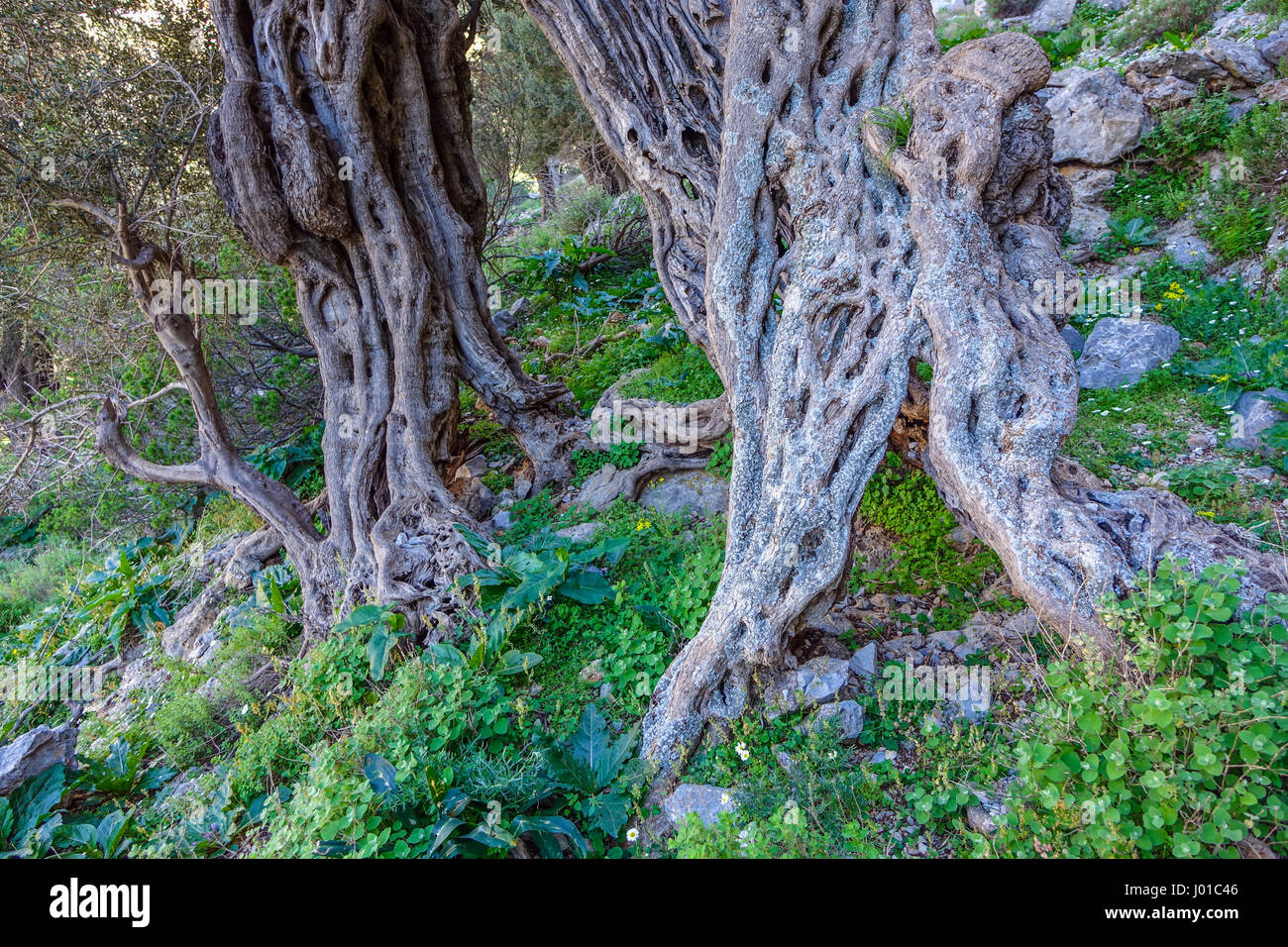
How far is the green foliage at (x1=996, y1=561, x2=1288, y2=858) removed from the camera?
2125 mm

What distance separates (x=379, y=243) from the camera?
18.0 feet

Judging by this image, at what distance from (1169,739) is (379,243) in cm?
582

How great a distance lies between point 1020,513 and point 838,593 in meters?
0.99

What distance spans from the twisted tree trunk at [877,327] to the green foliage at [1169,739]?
0.85 ft

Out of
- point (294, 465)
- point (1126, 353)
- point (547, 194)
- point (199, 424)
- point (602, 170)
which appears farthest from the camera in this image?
point (547, 194)

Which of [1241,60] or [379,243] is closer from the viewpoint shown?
[379,243]

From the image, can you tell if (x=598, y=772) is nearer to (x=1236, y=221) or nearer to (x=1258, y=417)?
(x=1258, y=417)

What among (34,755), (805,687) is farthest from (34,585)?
(805,687)

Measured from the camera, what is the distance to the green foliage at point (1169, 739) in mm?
2125

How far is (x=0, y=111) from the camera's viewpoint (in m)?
5.05

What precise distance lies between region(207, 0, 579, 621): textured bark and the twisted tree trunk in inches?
91.7

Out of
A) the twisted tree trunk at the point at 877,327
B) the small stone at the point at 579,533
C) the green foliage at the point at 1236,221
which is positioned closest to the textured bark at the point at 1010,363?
the twisted tree trunk at the point at 877,327
